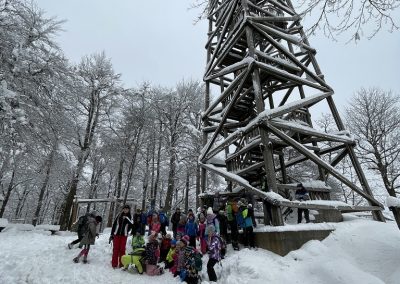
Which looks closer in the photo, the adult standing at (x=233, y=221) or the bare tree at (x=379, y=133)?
the adult standing at (x=233, y=221)

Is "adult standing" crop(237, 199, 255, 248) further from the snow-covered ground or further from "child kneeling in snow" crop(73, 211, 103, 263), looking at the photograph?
"child kneeling in snow" crop(73, 211, 103, 263)

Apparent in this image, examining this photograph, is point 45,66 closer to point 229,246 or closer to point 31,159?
point 31,159

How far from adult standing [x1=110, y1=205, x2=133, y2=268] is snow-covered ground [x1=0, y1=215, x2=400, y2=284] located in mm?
300

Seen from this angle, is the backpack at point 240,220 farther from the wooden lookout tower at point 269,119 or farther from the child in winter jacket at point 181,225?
the child in winter jacket at point 181,225

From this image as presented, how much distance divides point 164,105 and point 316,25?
15.2 metres

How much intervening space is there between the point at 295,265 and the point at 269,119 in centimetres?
335

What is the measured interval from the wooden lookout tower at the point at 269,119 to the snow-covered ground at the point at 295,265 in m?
0.83

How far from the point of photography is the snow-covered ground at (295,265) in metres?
4.46

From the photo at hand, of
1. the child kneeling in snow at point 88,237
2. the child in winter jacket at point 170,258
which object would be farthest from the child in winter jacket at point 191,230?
the child kneeling in snow at point 88,237

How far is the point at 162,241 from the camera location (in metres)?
7.69

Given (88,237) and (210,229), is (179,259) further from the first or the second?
(88,237)

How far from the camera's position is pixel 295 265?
16.1 feet


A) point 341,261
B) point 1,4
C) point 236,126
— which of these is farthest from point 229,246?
point 1,4

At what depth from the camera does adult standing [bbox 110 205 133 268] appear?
6.61 m
